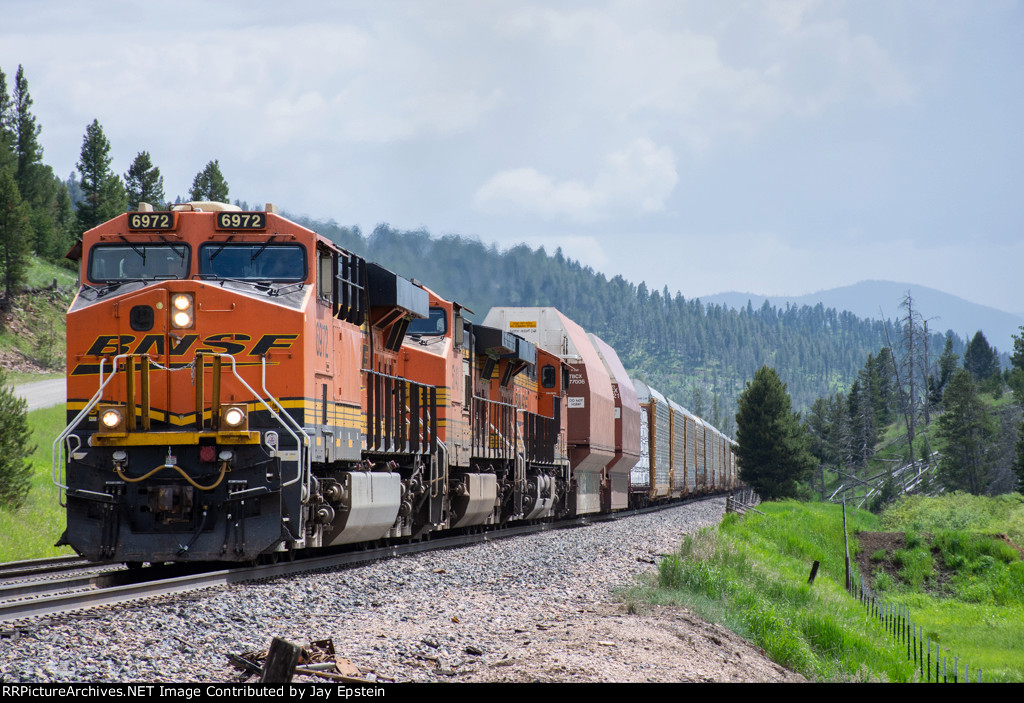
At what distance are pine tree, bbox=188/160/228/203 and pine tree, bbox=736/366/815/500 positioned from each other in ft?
113

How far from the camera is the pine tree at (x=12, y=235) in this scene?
53.5 meters

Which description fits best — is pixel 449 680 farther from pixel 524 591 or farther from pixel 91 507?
pixel 91 507

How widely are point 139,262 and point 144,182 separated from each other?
192 feet

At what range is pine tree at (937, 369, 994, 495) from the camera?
68.9 meters

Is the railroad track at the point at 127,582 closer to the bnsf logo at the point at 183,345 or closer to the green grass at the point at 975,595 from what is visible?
the bnsf logo at the point at 183,345

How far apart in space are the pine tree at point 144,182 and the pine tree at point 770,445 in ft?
134

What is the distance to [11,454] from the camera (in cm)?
2183

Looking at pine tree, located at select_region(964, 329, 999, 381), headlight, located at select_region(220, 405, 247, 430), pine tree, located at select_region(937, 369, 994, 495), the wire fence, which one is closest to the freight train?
headlight, located at select_region(220, 405, 247, 430)

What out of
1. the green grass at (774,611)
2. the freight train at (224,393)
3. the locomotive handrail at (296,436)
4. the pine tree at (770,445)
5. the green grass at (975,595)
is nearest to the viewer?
the green grass at (774,611)

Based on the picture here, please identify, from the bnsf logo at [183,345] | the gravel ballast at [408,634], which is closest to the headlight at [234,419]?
the bnsf logo at [183,345]

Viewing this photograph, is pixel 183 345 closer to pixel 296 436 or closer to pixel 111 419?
pixel 111 419

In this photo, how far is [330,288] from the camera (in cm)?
1272

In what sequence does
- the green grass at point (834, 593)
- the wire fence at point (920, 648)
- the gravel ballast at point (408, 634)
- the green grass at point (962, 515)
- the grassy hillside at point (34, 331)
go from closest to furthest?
the gravel ballast at point (408, 634), the green grass at point (834, 593), the wire fence at point (920, 648), the green grass at point (962, 515), the grassy hillside at point (34, 331)

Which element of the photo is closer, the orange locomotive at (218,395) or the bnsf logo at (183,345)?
the orange locomotive at (218,395)
